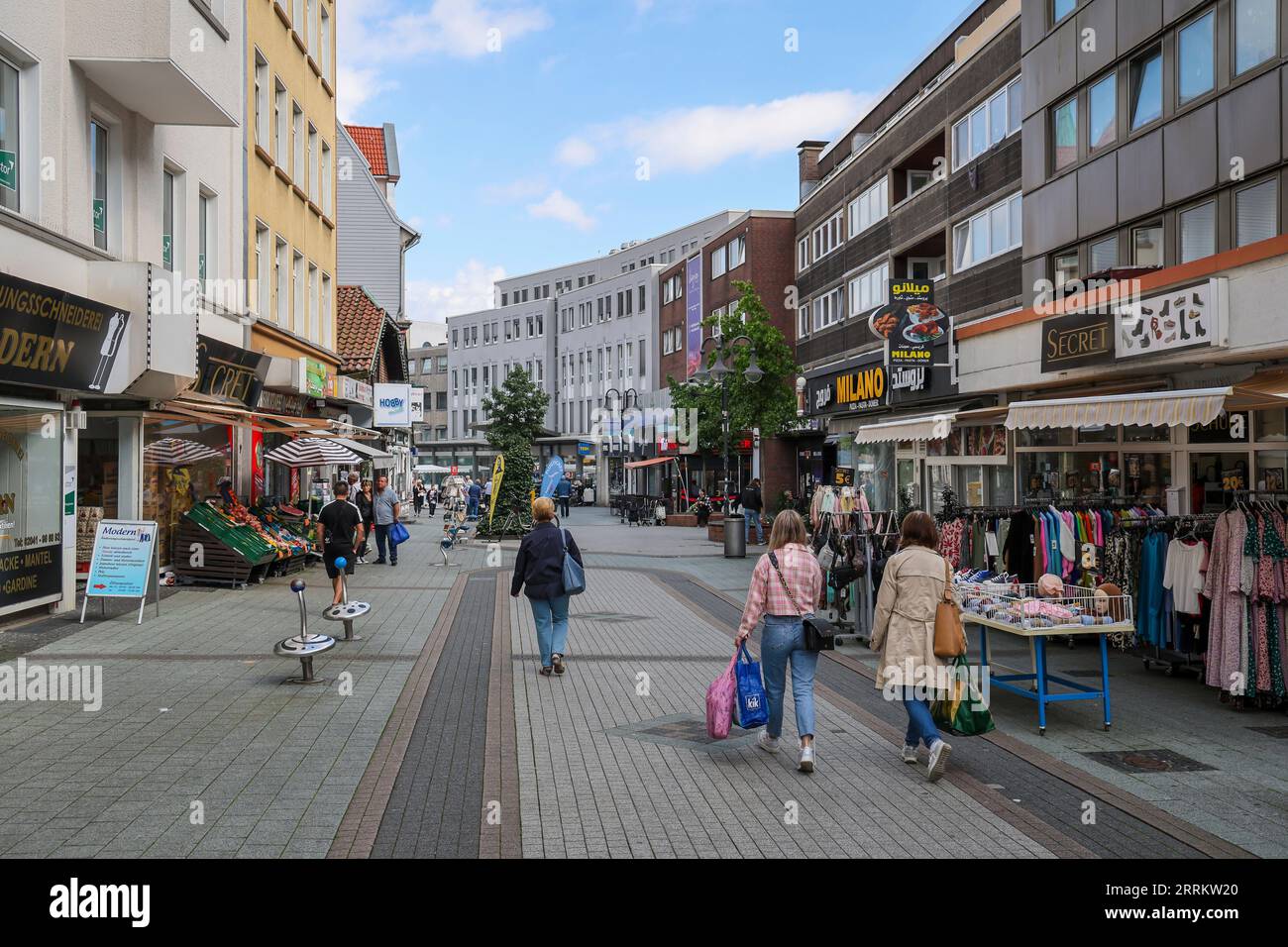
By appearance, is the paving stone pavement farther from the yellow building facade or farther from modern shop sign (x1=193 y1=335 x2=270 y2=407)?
the yellow building facade

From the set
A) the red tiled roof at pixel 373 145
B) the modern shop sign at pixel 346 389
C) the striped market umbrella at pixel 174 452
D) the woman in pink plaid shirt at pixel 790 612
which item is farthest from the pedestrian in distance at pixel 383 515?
the red tiled roof at pixel 373 145

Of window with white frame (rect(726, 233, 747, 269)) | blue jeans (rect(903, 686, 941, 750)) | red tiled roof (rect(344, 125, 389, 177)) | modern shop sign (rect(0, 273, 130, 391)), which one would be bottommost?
blue jeans (rect(903, 686, 941, 750))

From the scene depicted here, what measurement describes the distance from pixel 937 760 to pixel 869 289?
2730 cm

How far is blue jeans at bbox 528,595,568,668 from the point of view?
11.0 metres

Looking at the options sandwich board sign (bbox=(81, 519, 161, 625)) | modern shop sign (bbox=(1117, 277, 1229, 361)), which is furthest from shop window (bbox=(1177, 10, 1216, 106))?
sandwich board sign (bbox=(81, 519, 161, 625))

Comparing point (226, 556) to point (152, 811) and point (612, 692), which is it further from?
point (152, 811)

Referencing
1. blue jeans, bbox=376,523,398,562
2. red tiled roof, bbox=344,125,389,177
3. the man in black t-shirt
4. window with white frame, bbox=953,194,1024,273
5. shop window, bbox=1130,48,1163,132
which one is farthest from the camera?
red tiled roof, bbox=344,125,389,177

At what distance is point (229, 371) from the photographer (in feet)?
62.1

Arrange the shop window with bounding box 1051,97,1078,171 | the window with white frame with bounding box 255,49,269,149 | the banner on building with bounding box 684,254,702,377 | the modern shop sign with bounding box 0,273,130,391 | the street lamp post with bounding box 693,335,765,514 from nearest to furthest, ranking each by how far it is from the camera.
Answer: the modern shop sign with bounding box 0,273,130,391 → the shop window with bounding box 1051,97,1078,171 → the window with white frame with bounding box 255,49,269,149 → the street lamp post with bounding box 693,335,765,514 → the banner on building with bounding box 684,254,702,377

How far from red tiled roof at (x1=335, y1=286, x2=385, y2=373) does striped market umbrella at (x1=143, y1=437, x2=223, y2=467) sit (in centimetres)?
1465

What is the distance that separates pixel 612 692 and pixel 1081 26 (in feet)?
46.6

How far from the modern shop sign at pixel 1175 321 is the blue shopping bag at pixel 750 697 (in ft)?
24.7

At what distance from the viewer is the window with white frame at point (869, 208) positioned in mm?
31409

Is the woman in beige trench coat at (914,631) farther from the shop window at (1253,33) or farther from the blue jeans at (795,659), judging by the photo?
the shop window at (1253,33)
